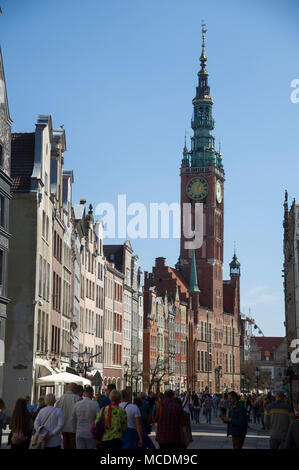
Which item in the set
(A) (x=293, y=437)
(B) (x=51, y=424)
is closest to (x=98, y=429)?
(B) (x=51, y=424)

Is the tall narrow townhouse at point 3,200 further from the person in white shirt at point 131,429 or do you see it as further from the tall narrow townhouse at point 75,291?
the person in white shirt at point 131,429

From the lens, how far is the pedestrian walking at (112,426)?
13.9m

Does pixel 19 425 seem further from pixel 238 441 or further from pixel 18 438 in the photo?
pixel 238 441

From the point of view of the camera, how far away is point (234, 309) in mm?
169125

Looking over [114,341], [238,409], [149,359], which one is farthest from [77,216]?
[238,409]

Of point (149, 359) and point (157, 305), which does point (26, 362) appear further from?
point (157, 305)

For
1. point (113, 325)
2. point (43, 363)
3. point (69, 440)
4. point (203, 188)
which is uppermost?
point (203, 188)

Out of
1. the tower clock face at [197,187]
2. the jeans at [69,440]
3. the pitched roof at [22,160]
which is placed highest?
the tower clock face at [197,187]

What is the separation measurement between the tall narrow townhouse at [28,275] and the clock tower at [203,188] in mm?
103884

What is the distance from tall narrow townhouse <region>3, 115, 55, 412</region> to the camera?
40.1 m

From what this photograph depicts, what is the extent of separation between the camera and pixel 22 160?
44.1m

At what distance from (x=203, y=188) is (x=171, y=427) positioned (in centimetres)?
13530

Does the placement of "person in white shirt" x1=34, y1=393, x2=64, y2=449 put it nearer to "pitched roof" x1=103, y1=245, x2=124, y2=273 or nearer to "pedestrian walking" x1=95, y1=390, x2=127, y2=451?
"pedestrian walking" x1=95, y1=390, x2=127, y2=451

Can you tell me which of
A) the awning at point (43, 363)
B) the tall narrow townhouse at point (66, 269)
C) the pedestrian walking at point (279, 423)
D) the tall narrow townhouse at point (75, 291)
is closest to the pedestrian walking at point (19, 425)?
the pedestrian walking at point (279, 423)
